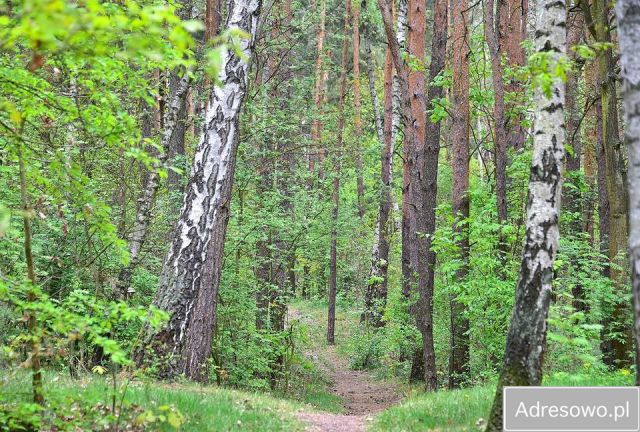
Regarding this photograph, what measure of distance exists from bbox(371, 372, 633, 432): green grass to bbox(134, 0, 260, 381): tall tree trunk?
3045 mm

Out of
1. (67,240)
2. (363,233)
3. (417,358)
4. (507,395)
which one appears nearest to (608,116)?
(507,395)

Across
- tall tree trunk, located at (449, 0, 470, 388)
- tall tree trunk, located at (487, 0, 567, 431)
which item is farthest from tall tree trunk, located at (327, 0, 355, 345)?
tall tree trunk, located at (487, 0, 567, 431)

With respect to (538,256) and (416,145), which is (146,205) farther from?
(538,256)

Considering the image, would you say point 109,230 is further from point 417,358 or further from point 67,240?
point 417,358

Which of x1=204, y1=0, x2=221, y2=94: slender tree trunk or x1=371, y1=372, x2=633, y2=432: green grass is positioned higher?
x1=204, y1=0, x2=221, y2=94: slender tree trunk

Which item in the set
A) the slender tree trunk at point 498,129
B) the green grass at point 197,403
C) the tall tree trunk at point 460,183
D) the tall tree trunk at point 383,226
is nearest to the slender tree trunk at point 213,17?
the tall tree trunk at point 460,183

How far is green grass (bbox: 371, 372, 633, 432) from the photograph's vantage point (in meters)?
6.76

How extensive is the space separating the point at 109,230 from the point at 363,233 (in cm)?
2264

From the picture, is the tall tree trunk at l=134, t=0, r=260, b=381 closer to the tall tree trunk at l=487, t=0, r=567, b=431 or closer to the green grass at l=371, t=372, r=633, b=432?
the green grass at l=371, t=372, r=633, b=432

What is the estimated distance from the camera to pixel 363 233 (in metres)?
27.6

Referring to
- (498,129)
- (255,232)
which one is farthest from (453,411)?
(255,232)

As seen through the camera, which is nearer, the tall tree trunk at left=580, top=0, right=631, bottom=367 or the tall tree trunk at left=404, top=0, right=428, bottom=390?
the tall tree trunk at left=580, top=0, right=631, bottom=367

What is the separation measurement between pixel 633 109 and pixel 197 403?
5570mm

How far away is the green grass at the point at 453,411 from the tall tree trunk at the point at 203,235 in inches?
120
